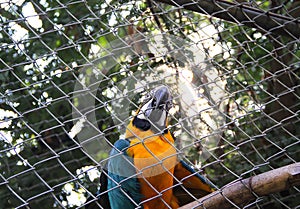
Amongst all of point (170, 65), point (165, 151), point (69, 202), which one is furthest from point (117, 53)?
point (69, 202)

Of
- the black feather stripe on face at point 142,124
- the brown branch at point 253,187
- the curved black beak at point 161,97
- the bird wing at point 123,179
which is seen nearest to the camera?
the brown branch at point 253,187

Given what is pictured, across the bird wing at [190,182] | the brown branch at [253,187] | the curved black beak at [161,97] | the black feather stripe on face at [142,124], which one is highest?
the curved black beak at [161,97]

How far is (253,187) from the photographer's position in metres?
1.26

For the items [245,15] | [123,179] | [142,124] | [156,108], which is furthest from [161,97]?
[245,15]

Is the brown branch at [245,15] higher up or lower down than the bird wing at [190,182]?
higher up

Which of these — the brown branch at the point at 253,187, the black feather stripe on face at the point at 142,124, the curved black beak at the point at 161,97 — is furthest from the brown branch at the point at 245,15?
the brown branch at the point at 253,187

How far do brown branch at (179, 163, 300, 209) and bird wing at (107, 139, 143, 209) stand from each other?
30cm

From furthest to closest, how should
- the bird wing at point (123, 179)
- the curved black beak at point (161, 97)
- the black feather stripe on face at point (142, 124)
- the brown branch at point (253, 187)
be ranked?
the black feather stripe on face at point (142, 124) → the curved black beak at point (161, 97) → the bird wing at point (123, 179) → the brown branch at point (253, 187)

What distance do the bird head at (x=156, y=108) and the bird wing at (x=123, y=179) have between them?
16 centimetres

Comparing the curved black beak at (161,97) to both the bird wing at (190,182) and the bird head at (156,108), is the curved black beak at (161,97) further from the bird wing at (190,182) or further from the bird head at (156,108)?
the bird wing at (190,182)

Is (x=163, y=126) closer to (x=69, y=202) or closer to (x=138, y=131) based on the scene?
(x=138, y=131)

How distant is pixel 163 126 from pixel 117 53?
12.4 inches

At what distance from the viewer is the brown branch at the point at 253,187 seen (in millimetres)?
1241

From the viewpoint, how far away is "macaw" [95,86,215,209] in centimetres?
155
